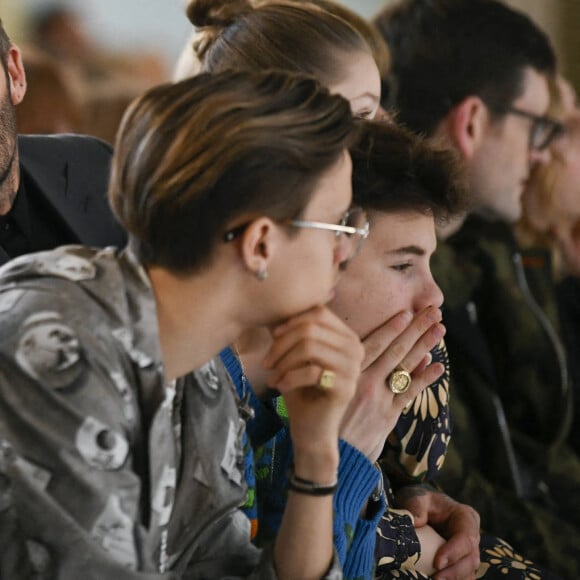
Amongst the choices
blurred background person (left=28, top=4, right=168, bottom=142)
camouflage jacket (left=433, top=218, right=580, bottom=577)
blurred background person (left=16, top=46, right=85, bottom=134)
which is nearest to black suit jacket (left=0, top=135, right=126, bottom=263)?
blurred background person (left=16, top=46, right=85, bottom=134)

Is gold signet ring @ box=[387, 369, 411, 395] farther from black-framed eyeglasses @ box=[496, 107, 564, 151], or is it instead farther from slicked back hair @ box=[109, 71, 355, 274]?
black-framed eyeglasses @ box=[496, 107, 564, 151]

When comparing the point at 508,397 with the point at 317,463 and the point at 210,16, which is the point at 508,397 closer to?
the point at 210,16

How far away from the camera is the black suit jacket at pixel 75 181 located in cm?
166

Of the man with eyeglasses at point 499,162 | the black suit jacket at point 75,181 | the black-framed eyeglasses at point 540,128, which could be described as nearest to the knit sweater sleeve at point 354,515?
the black suit jacket at point 75,181

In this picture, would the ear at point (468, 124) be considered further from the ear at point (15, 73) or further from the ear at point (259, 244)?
the ear at point (259, 244)

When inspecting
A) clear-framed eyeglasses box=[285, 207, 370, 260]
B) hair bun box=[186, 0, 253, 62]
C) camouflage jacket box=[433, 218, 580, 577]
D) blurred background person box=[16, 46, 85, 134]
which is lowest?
camouflage jacket box=[433, 218, 580, 577]

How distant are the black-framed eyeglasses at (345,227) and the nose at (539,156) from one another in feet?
4.51

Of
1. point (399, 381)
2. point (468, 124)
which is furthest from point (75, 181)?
point (468, 124)

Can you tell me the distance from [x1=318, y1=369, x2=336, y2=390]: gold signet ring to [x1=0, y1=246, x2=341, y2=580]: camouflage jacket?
15cm

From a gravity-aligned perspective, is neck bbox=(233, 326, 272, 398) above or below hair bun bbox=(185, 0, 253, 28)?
below

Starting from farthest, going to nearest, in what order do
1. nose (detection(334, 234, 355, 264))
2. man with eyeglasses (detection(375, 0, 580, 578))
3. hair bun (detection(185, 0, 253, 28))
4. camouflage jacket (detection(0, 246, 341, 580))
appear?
man with eyeglasses (detection(375, 0, 580, 578)), hair bun (detection(185, 0, 253, 28)), nose (detection(334, 234, 355, 264)), camouflage jacket (detection(0, 246, 341, 580))

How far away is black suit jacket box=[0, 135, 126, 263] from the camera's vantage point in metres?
1.66

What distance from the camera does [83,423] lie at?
0.95 metres

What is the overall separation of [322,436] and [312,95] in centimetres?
35
